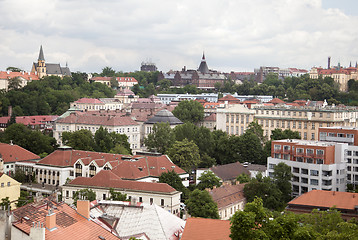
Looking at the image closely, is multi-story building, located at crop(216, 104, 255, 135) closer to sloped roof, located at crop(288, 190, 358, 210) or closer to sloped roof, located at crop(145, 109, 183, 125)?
sloped roof, located at crop(145, 109, 183, 125)

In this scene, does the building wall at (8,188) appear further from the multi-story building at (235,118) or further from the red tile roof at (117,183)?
the multi-story building at (235,118)

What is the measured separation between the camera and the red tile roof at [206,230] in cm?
3089

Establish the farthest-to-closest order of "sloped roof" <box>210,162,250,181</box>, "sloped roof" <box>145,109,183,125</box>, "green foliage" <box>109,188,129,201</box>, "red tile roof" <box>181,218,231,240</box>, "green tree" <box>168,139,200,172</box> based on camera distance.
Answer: "sloped roof" <box>145,109,183,125</box> → "green tree" <box>168,139,200,172</box> → "sloped roof" <box>210,162,250,181</box> → "green foliage" <box>109,188,129,201</box> → "red tile roof" <box>181,218,231,240</box>

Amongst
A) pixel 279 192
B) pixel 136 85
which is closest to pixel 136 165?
pixel 279 192

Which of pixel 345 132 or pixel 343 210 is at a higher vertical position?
pixel 345 132

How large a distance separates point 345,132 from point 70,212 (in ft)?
164

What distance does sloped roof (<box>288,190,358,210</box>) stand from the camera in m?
50.5

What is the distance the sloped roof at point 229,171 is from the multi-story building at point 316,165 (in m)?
4.95

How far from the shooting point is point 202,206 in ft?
165

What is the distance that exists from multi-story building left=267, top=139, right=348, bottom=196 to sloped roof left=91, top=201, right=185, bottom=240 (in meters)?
28.7

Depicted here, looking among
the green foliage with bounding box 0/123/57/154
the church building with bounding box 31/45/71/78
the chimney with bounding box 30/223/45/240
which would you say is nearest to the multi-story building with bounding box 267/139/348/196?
the green foliage with bounding box 0/123/57/154

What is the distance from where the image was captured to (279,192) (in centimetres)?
5991

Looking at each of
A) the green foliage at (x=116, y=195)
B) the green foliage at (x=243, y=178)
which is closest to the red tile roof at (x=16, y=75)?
the green foliage at (x=243, y=178)

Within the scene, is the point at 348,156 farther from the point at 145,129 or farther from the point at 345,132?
the point at 145,129
